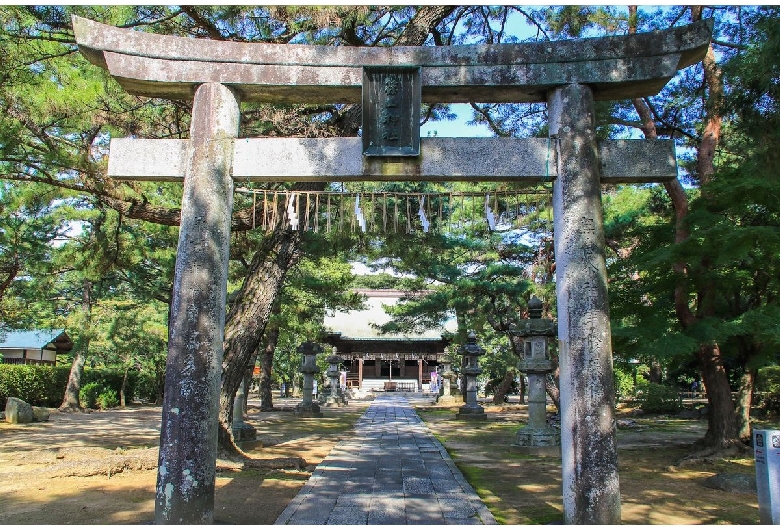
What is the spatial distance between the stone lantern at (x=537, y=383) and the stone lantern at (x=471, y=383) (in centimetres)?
666

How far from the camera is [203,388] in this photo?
4.85 meters

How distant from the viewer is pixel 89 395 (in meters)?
22.3

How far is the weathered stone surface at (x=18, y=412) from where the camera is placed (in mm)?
15688

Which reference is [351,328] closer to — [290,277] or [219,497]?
[290,277]

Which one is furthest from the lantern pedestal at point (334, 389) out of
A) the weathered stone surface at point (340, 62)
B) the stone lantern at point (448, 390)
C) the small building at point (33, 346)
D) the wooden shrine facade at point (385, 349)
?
the weathered stone surface at point (340, 62)

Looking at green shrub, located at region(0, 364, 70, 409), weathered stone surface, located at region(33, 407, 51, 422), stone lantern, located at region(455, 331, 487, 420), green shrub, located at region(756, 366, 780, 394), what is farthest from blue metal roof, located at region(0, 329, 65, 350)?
green shrub, located at region(756, 366, 780, 394)

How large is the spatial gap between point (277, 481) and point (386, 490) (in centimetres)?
157

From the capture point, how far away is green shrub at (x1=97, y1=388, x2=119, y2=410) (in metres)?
22.6

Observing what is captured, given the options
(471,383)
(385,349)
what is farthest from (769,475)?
(385,349)

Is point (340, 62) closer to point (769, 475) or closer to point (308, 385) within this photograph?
point (769, 475)

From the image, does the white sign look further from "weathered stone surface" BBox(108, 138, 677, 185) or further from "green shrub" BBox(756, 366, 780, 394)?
"green shrub" BBox(756, 366, 780, 394)

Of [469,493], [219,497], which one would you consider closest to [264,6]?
[219,497]

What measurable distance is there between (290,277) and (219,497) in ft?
36.6

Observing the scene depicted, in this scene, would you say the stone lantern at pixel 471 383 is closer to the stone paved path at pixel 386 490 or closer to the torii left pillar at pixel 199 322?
the stone paved path at pixel 386 490
